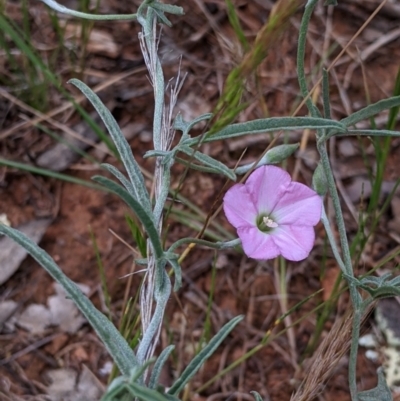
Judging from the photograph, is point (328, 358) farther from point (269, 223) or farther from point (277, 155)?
point (277, 155)

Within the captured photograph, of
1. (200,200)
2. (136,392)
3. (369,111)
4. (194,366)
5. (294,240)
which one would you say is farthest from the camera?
(200,200)

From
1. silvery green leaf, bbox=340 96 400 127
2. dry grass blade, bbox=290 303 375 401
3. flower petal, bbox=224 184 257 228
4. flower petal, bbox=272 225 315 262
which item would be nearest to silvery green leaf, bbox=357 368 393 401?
dry grass blade, bbox=290 303 375 401

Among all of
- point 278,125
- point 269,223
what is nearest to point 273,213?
point 269,223

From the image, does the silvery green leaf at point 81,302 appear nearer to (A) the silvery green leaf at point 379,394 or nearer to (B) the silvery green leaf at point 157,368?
(B) the silvery green leaf at point 157,368

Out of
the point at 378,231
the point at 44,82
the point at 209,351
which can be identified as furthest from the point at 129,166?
the point at 378,231

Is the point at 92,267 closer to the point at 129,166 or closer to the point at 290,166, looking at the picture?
the point at 290,166

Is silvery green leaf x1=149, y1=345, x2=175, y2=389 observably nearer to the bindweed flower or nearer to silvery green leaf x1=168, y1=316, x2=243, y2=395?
silvery green leaf x1=168, y1=316, x2=243, y2=395
